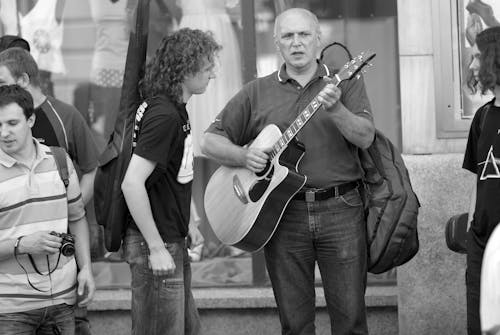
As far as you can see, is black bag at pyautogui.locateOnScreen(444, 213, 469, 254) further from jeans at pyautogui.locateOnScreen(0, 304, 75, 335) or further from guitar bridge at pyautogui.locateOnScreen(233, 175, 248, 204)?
jeans at pyautogui.locateOnScreen(0, 304, 75, 335)

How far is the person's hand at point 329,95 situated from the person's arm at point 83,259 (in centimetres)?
120

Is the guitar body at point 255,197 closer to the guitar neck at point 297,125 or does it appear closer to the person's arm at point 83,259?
the guitar neck at point 297,125

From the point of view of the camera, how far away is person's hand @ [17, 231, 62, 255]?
4.45m

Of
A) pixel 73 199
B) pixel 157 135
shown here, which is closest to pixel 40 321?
pixel 73 199

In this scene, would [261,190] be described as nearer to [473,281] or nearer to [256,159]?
[256,159]

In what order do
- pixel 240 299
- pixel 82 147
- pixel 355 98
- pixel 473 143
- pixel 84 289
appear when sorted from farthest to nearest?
pixel 240 299, pixel 82 147, pixel 473 143, pixel 355 98, pixel 84 289

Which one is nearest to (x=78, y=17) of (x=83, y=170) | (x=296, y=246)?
(x=83, y=170)

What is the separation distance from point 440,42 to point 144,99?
2114 mm

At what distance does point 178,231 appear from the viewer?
5000 mm

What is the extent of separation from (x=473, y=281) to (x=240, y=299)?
2.12 metres

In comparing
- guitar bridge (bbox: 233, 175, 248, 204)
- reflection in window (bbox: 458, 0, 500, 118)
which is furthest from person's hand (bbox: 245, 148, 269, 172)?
reflection in window (bbox: 458, 0, 500, 118)

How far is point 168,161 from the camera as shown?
4.89 meters

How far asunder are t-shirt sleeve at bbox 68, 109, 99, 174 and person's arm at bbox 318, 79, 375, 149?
1.39m

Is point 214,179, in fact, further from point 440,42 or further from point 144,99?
point 440,42
